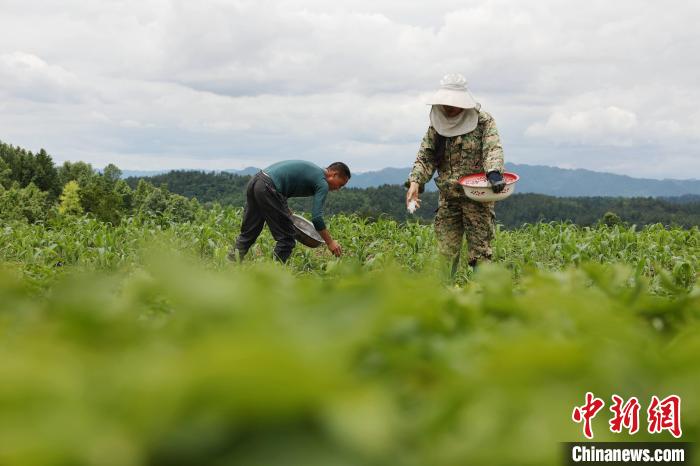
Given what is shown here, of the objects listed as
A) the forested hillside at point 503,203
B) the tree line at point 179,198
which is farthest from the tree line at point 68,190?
the forested hillside at point 503,203

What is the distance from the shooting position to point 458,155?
686cm

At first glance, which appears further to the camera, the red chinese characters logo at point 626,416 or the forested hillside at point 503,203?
the forested hillside at point 503,203

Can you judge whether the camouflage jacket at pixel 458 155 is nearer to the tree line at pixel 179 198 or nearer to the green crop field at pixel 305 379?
the green crop field at pixel 305 379

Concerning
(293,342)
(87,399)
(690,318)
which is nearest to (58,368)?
(87,399)

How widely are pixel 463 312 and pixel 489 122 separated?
606 cm

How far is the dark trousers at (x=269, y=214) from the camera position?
7984 millimetres

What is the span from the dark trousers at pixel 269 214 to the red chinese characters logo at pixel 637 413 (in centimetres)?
741

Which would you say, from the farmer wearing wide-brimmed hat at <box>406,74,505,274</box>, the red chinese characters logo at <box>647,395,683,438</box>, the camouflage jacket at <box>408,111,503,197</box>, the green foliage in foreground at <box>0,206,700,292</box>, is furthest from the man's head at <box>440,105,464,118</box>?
the red chinese characters logo at <box>647,395,683,438</box>

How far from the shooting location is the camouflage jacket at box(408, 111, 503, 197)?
22.1 ft

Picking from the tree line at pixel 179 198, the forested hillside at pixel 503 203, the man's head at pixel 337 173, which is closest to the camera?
the man's head at pixel 337 173

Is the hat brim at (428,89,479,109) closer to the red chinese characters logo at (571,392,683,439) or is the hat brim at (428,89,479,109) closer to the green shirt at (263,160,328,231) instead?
the green shirt at (263,160,328,231)

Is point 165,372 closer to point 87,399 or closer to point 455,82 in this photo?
point 87,399

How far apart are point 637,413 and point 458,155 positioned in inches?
249

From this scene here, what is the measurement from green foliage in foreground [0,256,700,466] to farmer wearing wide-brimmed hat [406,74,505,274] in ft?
Answer: 19.1
